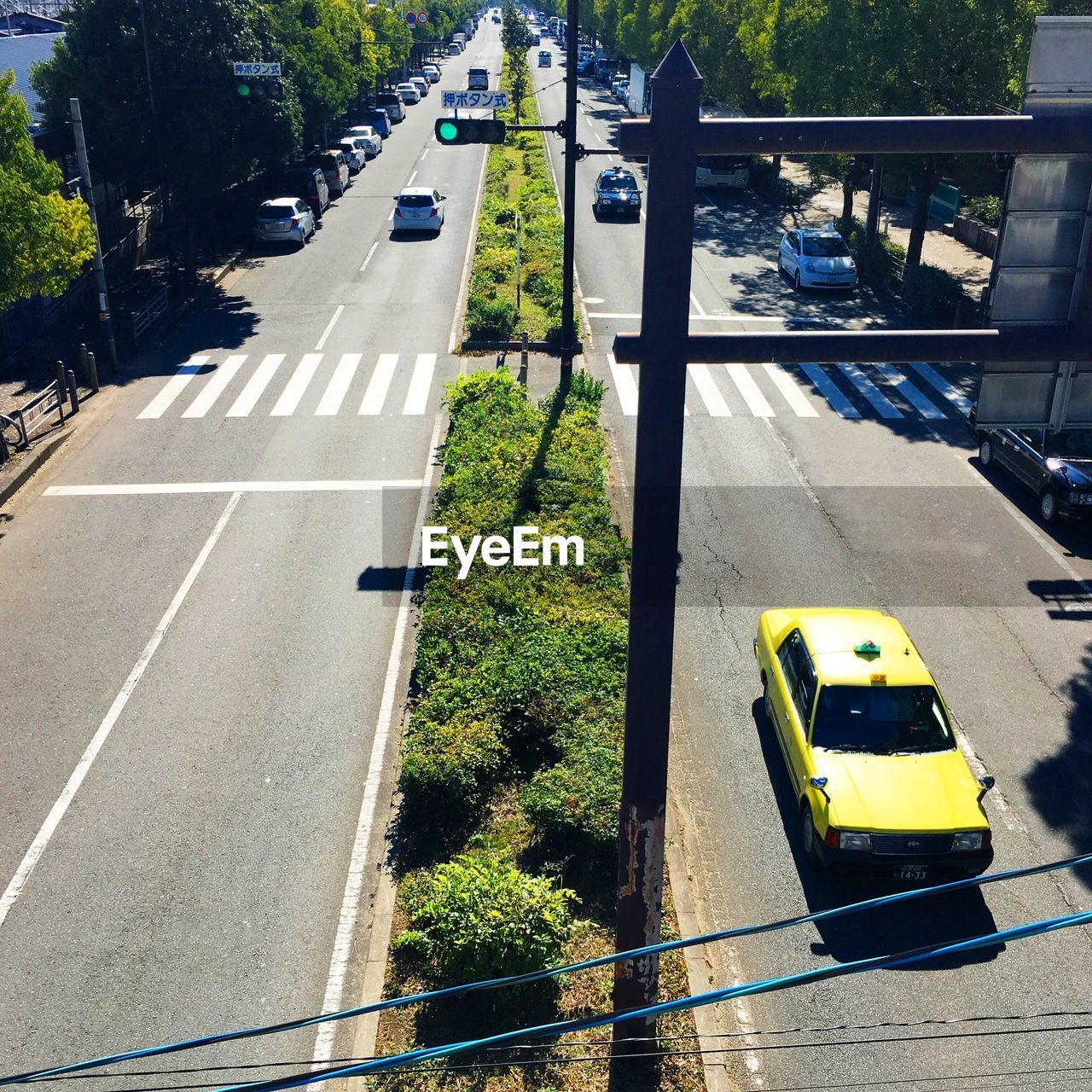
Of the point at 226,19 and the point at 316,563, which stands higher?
the point at 226,19

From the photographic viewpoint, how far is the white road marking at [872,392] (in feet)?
82.0

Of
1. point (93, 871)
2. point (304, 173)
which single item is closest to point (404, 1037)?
point (93, 871)

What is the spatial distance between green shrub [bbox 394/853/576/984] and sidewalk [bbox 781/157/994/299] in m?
23.9

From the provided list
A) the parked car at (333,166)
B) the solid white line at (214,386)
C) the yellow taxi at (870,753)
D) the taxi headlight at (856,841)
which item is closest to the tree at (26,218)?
the solid white line at (214,386)

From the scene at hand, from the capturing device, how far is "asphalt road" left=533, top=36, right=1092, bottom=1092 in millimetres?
9664

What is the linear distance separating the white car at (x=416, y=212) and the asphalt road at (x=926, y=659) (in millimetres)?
12884

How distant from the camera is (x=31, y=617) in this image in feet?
54.0

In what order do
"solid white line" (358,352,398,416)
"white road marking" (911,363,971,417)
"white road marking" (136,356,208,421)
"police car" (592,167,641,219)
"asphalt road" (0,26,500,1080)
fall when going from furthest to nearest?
"police car" (592,167,641,219) → "white road marking" (911,363,971,417) → "solid white line" (358,352,398,416) → "white road marking" (136,356,208,421) → "asphalt road" (0,26,500,1080)

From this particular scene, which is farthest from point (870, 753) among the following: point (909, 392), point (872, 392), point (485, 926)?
point (909, 392)

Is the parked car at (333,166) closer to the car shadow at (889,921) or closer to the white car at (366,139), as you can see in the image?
the white car at (366,139)

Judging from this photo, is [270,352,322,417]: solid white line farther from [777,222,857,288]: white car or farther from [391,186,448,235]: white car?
[777,222,857,288]: white car

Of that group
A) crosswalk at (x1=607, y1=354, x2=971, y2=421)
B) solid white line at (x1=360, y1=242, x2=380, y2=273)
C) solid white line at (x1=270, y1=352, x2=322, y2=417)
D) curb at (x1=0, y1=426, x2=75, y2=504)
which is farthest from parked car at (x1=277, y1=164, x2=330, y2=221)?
curb at (x1=0, y1=426, x2=75, y2=504)

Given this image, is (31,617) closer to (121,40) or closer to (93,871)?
(93,871)

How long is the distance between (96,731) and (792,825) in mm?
8223
